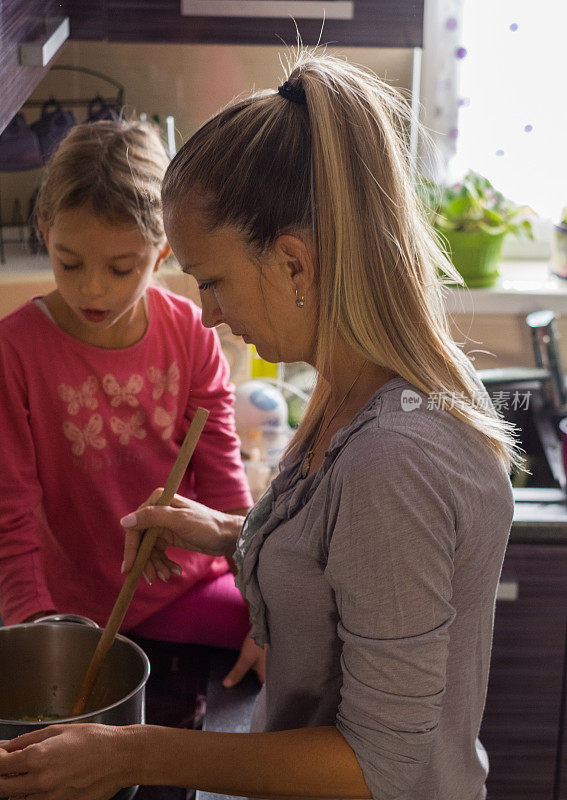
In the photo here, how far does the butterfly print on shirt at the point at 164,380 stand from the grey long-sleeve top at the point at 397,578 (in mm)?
457

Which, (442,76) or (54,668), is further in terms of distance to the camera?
(442,76)

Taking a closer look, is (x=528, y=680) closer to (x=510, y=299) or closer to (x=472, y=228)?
(x=510, y=299)

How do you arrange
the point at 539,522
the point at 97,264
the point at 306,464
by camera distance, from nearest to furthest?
the point at 306,464, the point at 97,264, the point at 539,522

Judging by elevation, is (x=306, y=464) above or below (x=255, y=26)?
below

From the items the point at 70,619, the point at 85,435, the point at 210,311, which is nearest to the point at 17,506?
the point at 85,435

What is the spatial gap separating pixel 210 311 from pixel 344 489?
0.25 metres

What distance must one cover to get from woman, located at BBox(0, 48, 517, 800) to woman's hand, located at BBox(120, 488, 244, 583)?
11 centimetres

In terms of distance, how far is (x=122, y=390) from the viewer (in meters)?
1.27

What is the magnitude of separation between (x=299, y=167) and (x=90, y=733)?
50 centimetres

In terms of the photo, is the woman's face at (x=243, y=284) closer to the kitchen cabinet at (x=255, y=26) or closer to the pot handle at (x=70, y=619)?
the pot handle at (x=70, y=619)

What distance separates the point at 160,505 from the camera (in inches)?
39.3

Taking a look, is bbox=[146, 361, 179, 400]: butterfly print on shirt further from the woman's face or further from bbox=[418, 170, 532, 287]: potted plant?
bbox=[418, 170, 532, 287]: potted plant

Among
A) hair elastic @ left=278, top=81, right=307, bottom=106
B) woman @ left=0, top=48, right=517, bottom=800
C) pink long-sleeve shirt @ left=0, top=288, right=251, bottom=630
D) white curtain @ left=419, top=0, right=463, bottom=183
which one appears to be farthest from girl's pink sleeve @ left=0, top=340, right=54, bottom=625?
white curtain @ left=419, top=0, right=463, bottom=183

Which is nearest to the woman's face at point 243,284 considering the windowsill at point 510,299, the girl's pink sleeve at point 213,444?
the girl's pink sleeve at point 213,444
